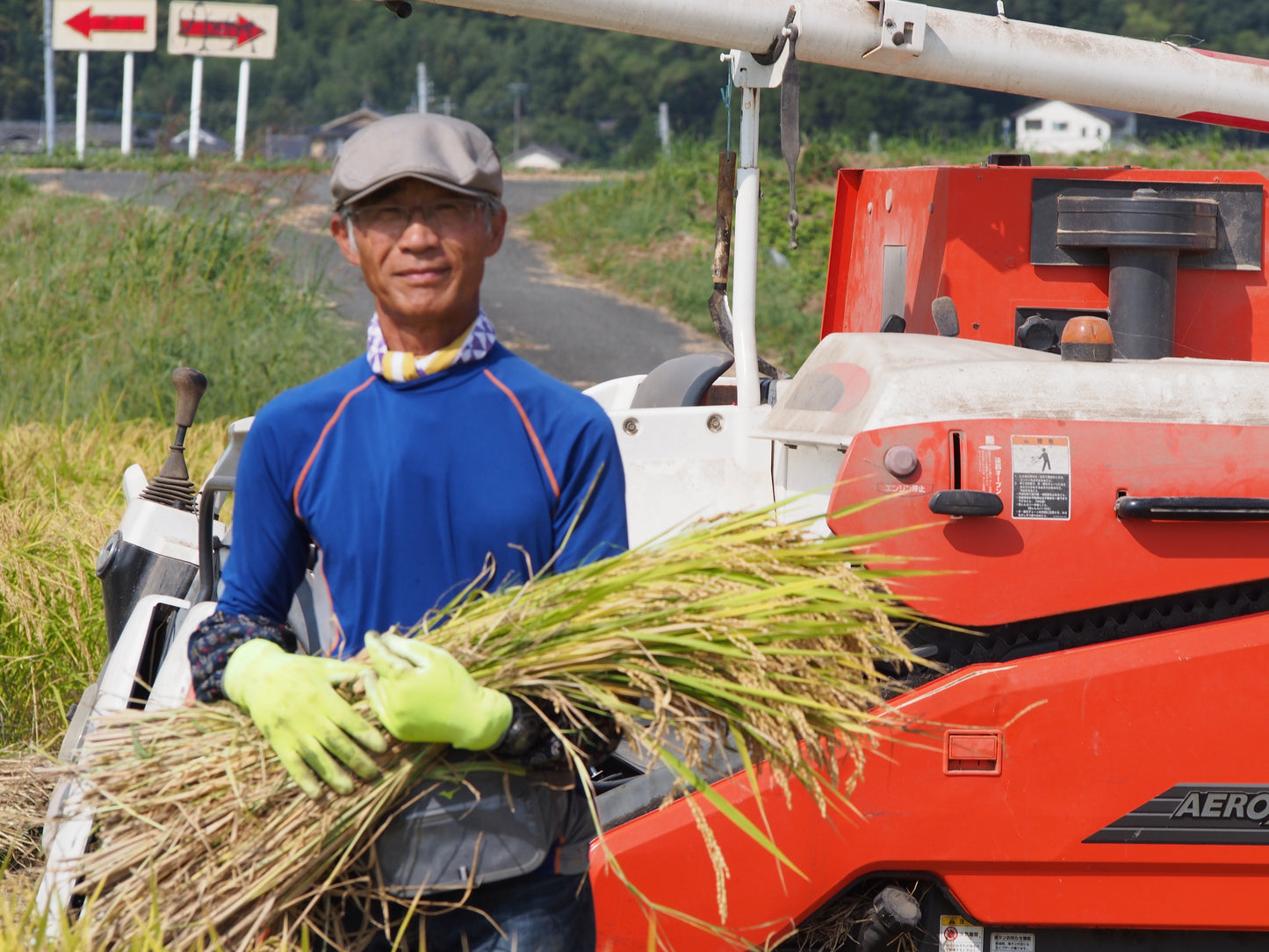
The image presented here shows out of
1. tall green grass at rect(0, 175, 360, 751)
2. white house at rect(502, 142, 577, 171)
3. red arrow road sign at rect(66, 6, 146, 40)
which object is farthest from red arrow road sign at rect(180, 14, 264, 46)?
white house at rect(502, 142, 577, 171)

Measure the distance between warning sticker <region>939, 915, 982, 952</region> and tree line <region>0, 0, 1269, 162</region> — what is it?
209 feet

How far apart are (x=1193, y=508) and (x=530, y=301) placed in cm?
1308

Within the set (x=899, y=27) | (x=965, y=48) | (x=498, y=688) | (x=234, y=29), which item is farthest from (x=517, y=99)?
(x=498, y=688)

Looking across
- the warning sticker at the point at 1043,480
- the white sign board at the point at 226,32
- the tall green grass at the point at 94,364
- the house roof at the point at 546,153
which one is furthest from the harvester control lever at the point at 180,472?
the house roof at the point at 546,153

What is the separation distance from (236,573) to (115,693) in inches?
43.4

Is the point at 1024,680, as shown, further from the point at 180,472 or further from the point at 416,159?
the point at 180,472

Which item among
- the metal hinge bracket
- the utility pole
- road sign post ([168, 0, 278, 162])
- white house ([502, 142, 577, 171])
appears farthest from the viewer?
the utility pole

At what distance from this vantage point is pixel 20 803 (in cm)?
333

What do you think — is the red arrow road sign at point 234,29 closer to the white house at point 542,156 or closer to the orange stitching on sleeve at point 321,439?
the orange stitching on sleeve at point 321,439

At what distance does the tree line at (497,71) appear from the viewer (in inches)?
2832

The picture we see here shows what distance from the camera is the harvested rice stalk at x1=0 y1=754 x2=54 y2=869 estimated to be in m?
3.04

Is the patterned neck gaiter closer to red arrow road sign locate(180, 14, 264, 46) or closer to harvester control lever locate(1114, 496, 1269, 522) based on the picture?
harvester control lever locate(1114, 496, 1269, 522)

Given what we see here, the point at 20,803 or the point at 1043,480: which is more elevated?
the point at 1043,480

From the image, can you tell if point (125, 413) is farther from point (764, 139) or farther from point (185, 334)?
point (764, 139)
